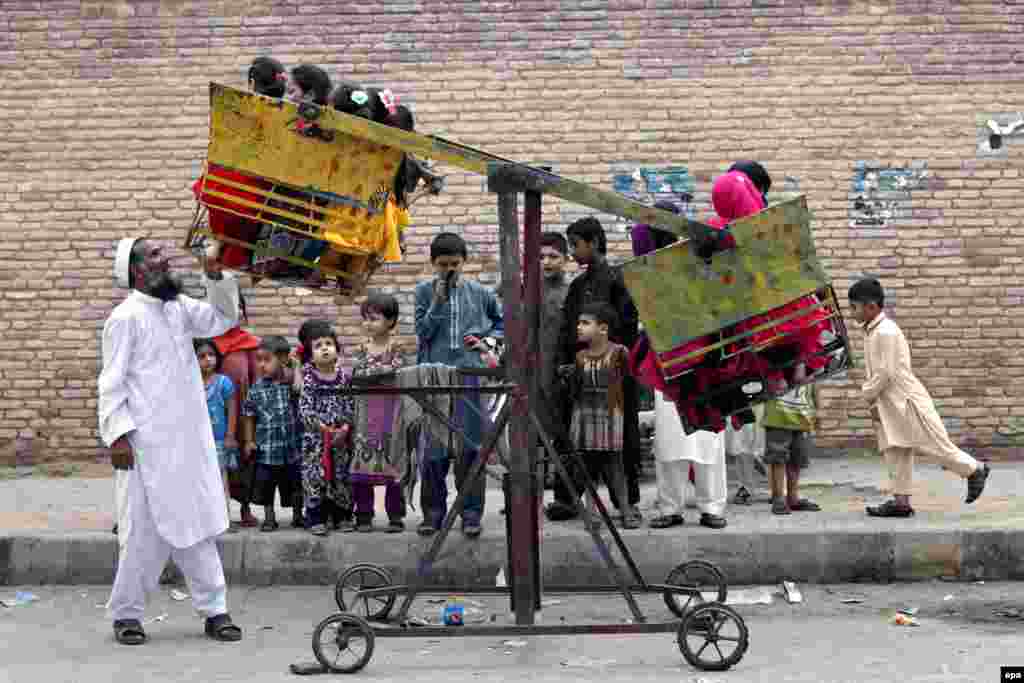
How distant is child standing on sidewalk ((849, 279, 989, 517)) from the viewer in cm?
888

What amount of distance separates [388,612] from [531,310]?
160cm

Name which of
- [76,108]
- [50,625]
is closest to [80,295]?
[76,108]

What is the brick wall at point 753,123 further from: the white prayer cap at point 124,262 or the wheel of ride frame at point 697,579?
the white prayer cap at point 124,262

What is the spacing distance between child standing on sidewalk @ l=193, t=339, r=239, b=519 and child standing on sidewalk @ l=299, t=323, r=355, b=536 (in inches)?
19.3

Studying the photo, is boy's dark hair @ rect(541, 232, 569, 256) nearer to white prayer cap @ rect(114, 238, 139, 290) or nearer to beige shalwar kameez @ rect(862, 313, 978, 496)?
beige shalwar kameez @ rect(862, 313, 978, 496)

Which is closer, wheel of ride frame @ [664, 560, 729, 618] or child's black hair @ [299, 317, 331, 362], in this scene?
wheel of ride frame @ [664, 560, 729, 618]

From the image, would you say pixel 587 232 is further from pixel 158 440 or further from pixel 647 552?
pixel 158 440

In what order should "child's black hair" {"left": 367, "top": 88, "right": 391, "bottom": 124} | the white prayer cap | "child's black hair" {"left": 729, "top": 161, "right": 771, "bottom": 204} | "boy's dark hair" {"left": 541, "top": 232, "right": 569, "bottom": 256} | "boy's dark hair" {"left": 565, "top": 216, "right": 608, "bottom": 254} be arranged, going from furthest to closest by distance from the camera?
"boy's dark hair" {"left": 541, "top": 232, "right": 569, "bottom": 256}, "boy's dark hair" {"left": 565, "top": 216, "right": 608, "bottom": 254}, "child's black hair" {"left": 729, "top": 161, "right": 771, "bottom": 204}, the white prayer cap, "child's black hair" {"left": 367, "top": 88, "right": 391, "bottom": 124}

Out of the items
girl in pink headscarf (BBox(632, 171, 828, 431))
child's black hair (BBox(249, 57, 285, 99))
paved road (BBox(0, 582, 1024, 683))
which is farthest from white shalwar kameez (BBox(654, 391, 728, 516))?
child's black hair (BBox(249, 57, 285, 99))

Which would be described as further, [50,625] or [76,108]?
[76,108]

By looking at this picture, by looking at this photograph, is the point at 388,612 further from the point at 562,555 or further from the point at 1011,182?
the point at 1011,182

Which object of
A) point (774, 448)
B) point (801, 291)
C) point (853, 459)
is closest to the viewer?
point (801, 291)

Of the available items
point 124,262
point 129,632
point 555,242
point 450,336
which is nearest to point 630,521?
point 450,336

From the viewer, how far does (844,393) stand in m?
11.4
